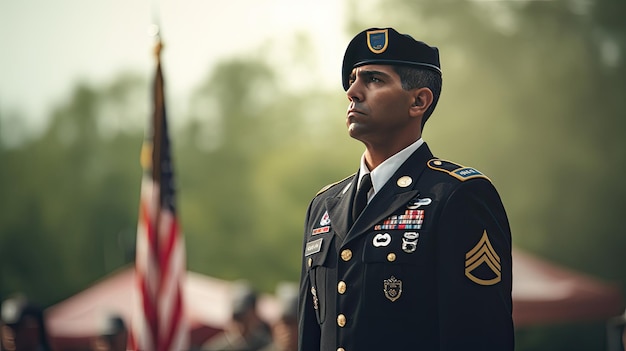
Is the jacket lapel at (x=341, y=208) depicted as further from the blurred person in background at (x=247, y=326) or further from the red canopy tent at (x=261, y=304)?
the red canopy tent at (x=261, y=304)

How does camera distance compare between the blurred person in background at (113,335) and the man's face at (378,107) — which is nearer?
the man's face at (378,107)

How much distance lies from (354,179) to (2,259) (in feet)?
117

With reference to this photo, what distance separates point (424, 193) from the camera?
3.30 metres

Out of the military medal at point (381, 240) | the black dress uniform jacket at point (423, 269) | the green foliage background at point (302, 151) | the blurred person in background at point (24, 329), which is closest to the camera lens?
the black dress uniform jacket at point (423, 269)

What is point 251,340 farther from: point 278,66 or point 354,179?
point 278,66

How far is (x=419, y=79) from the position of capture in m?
3.37

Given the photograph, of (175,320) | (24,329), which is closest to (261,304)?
(24,329)

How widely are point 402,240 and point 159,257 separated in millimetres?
4451

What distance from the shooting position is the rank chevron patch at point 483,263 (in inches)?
123

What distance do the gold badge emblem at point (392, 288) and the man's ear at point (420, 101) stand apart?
57cm

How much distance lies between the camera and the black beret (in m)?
3.36

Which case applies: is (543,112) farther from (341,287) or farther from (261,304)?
(341,287)

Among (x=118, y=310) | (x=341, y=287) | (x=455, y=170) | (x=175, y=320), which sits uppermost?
(x=455, y=170)

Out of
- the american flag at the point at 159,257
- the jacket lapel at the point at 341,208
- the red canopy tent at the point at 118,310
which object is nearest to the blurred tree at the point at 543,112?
the red canopy tent at the point at 118,310
